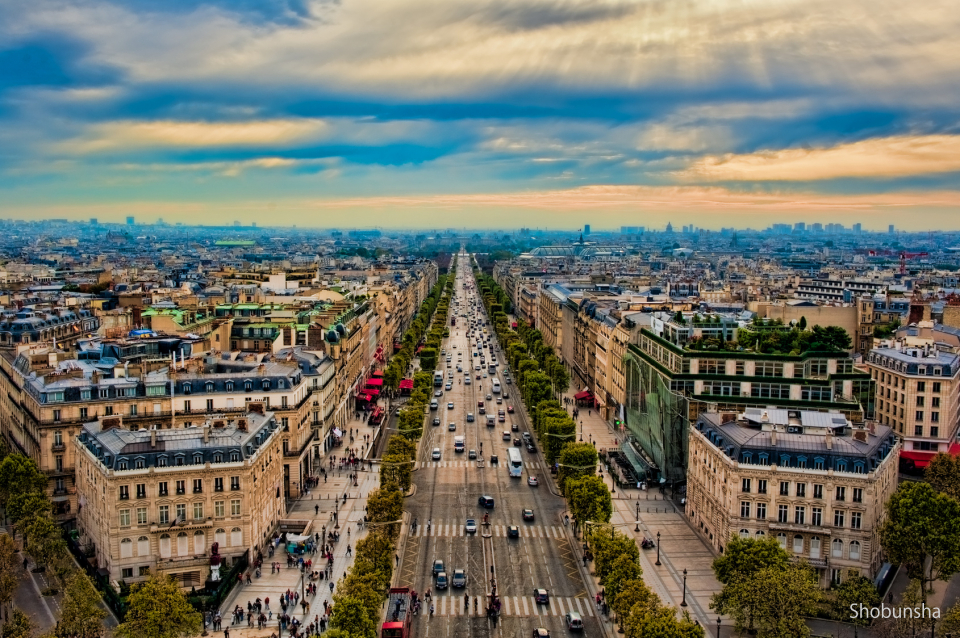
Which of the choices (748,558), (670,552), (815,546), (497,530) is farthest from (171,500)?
(815,546)

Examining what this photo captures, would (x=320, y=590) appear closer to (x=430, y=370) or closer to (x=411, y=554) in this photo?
(x=411, y=554)

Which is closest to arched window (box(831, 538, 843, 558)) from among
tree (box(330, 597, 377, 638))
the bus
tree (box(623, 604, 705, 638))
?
tree (box(623, 604, 705, 638))

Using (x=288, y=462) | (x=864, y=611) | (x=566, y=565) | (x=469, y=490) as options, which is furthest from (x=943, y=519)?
(x=288, y=462)

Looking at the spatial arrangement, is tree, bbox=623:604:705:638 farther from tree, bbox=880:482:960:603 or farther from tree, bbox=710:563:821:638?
tree, bbox=880:482:960:603

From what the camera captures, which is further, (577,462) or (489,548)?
(577,462)

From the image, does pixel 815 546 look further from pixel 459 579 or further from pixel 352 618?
pixel 352 618

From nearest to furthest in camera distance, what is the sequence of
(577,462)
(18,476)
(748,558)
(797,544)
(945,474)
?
(748,558)
(797,544)
(18,476)
(945,474)
(577,462)

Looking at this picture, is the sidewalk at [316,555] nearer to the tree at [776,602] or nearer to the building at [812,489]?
the tree at [776,602]
